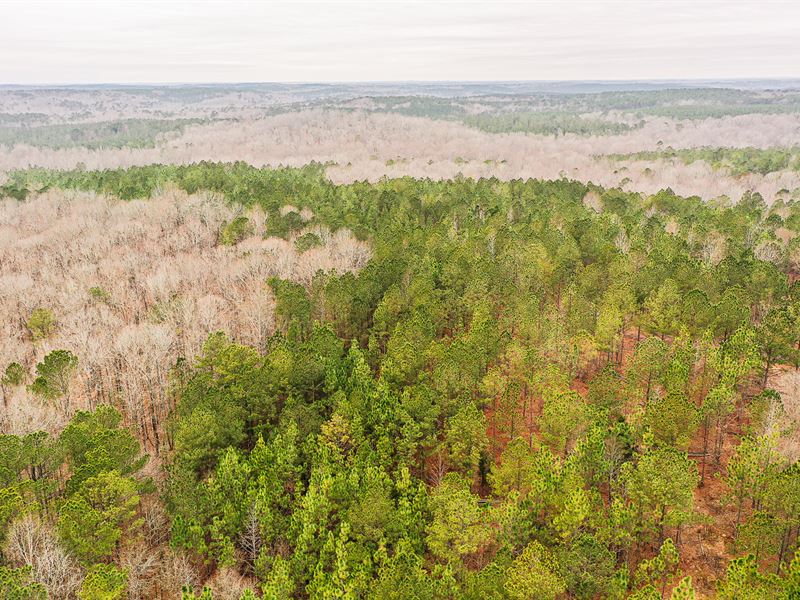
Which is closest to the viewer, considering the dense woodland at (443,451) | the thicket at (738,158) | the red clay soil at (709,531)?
the dense woodland at (443,451)

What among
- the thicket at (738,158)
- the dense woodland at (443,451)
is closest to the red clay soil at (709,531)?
the dense woodland at (443,451)

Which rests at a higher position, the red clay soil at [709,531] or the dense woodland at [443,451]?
the dense woodland at [443,451]

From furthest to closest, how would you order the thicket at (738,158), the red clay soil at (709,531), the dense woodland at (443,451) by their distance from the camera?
the thicket at (738,158)
the red clay soil at (709,531)
the dense woodland at (443,451)

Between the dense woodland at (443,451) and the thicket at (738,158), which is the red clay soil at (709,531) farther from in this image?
the thicket at (738,158)

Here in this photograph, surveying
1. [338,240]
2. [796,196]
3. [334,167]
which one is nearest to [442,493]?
[338,240]

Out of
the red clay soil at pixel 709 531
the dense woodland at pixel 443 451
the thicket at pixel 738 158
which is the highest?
the thicket at pixel 738 158

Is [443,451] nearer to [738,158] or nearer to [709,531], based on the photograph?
[709,531]

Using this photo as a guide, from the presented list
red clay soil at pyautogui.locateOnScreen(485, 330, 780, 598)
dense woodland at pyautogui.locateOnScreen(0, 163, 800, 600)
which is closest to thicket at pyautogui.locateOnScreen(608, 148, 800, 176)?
dense woodland at pyautogui.locateOnScreen(0, 163, 800, 600)

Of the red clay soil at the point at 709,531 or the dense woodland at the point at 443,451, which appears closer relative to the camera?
the dense woodland at the point at 443,451
